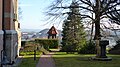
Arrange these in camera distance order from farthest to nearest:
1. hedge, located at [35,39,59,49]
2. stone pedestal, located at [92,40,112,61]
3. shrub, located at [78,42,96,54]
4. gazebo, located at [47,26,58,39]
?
gazebo, located at [47,26,58,39], hedge, located at [35,39,59,49], shrub, located at [78,42,96,54], stone pedestal, located at [92,40,112,61]

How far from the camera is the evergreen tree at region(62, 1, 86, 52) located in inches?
1585

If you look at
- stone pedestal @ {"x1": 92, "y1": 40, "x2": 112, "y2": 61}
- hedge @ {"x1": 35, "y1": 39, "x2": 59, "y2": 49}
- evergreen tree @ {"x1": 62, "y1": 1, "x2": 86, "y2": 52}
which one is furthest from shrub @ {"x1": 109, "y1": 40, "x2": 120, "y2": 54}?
stone pedestal @ {"x1": 92, "y1": 40, "x2": 112, "y2": 61}

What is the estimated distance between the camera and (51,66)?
1939 cm

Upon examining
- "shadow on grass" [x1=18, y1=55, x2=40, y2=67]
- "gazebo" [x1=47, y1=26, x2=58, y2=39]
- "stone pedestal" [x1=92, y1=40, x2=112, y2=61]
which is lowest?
"shadow on grass" [x1=18, y1=55, x2=40, y2=67]

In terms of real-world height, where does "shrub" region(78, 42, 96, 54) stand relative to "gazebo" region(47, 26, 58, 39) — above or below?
below

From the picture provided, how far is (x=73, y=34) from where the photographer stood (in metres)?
42.5

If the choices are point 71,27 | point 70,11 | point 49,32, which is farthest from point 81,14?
point 49,32

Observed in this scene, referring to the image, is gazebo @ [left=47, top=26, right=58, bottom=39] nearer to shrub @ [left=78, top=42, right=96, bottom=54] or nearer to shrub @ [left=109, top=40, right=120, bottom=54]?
shrub @ [left=109, top=40, right=120, bottom=54]

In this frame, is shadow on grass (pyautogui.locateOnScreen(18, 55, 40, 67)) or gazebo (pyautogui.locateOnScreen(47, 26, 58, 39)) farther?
gazebo (pyautogui.locateOnScreen(47, 26, 58, 39))

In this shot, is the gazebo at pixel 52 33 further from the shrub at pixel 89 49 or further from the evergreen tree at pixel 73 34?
the shrub at pixel 89 49

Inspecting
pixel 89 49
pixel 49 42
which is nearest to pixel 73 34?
pixel 49 42

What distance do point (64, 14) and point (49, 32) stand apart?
17387 millimetres

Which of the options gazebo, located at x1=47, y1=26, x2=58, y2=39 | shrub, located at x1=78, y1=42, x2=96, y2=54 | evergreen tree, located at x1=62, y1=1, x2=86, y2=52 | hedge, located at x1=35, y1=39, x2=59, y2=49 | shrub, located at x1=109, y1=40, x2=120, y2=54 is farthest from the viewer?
gazebo, located at x1=47, y1=26, x2=58, y2=39

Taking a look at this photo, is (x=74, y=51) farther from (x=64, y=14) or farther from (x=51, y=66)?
(x=51, y=66)
